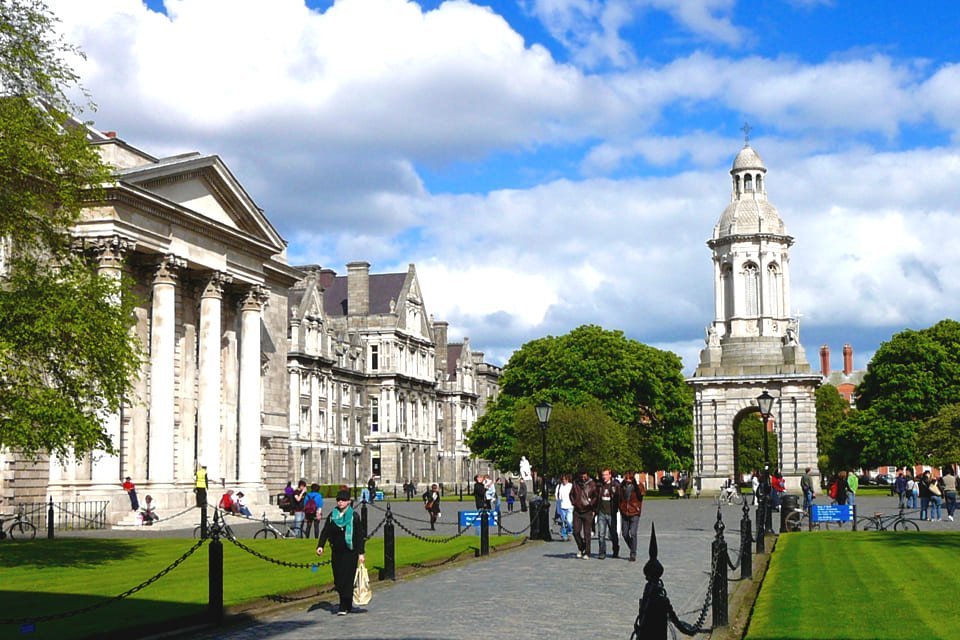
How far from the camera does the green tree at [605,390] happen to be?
8306cm

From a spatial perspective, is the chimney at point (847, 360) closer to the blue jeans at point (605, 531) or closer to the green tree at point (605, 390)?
the green tree at point (605, 390)

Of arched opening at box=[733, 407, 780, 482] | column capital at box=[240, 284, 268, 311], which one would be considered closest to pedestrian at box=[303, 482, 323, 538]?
column capital at box=[240, 284, 268, 311]

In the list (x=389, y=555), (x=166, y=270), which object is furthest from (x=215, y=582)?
(x=166, y=270)

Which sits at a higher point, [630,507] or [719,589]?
[630,507]

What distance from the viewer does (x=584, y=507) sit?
26938 mm

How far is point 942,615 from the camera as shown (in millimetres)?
16203

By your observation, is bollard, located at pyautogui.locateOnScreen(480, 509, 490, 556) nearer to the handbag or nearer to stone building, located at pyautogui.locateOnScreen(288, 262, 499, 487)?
the handbag

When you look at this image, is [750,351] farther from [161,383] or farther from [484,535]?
[484,535]

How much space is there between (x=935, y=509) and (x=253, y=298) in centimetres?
2851

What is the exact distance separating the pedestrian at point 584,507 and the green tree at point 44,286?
10.2 meters

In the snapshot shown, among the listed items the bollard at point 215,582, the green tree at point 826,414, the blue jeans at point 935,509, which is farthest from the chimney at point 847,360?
the bollard at point 215,582

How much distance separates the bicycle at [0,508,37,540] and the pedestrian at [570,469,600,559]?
53.9 ft

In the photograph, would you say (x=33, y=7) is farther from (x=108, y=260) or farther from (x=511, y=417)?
(x=511, y=417)

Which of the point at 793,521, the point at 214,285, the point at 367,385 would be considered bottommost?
the point at 793,521
